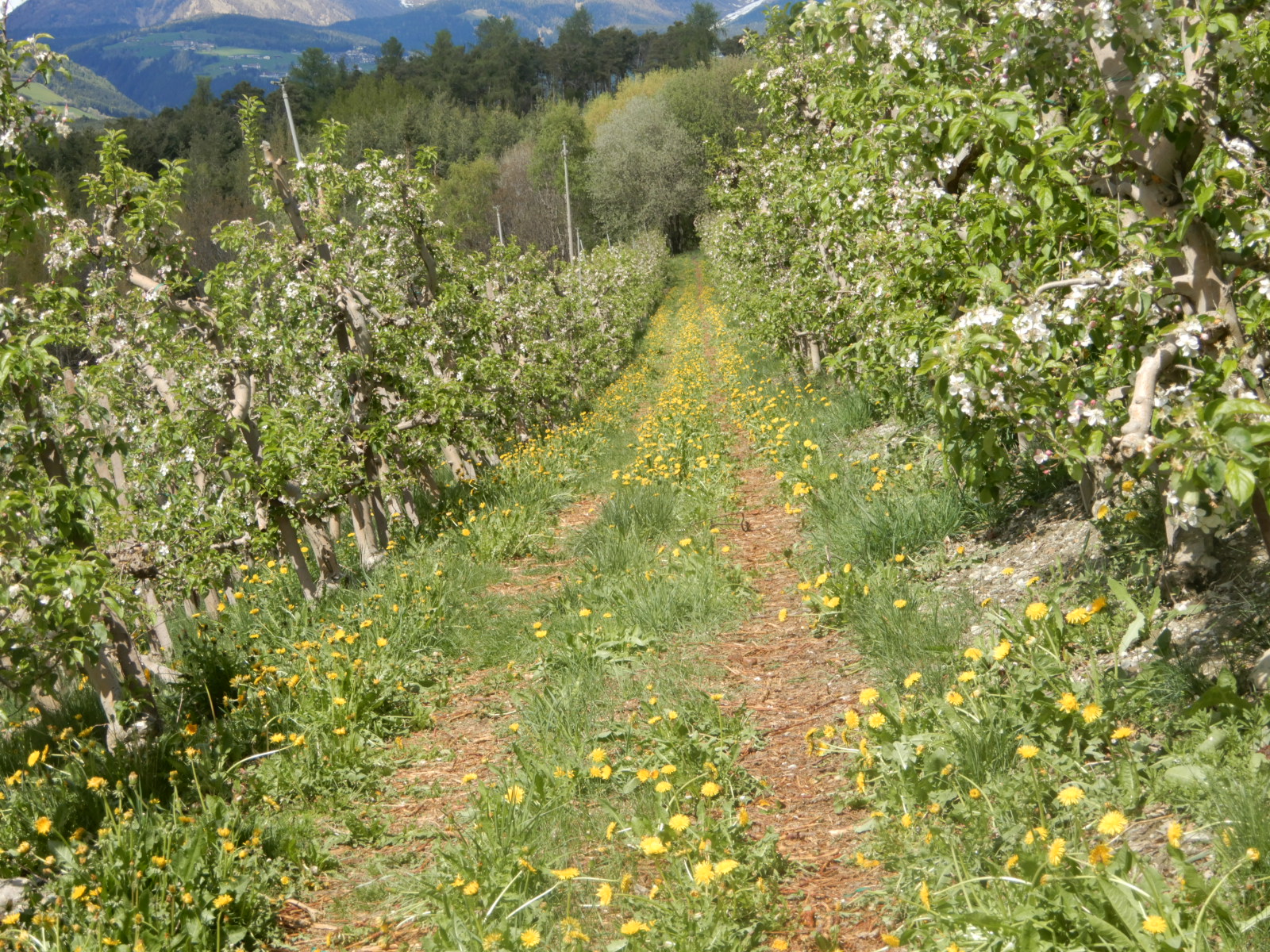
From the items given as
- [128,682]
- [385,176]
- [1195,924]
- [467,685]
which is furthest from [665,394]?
[1195,924]

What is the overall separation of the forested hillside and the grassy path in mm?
24

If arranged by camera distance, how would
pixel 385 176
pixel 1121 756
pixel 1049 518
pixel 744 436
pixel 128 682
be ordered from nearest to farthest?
pixel 1121 756 < pixel 128 682 < pixel 1049 518 < pixel 385 176 < pixel 744 436

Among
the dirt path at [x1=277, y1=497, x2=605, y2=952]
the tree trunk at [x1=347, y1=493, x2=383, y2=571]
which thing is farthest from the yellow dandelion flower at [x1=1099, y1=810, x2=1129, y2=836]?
the tree trunk at [x1=347, y1=493, x2=383, y2=571]

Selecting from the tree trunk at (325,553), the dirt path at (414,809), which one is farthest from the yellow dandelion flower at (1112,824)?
the tree trunk at (325,553)

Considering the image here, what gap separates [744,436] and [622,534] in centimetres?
420

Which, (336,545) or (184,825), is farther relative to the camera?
(336,545)

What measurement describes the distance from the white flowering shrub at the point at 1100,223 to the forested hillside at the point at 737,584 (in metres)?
0.02

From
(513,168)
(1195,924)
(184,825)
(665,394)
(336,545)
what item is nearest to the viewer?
(1195,924)

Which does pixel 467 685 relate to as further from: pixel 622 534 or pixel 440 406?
pixel 440 406

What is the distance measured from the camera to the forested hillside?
2.68 metres

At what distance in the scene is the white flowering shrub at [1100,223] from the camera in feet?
8.13

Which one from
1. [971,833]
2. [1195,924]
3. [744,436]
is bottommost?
[744,436]

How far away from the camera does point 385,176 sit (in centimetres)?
966

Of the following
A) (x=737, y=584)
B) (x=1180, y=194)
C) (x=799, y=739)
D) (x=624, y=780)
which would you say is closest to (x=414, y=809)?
(x=624, y=780)
